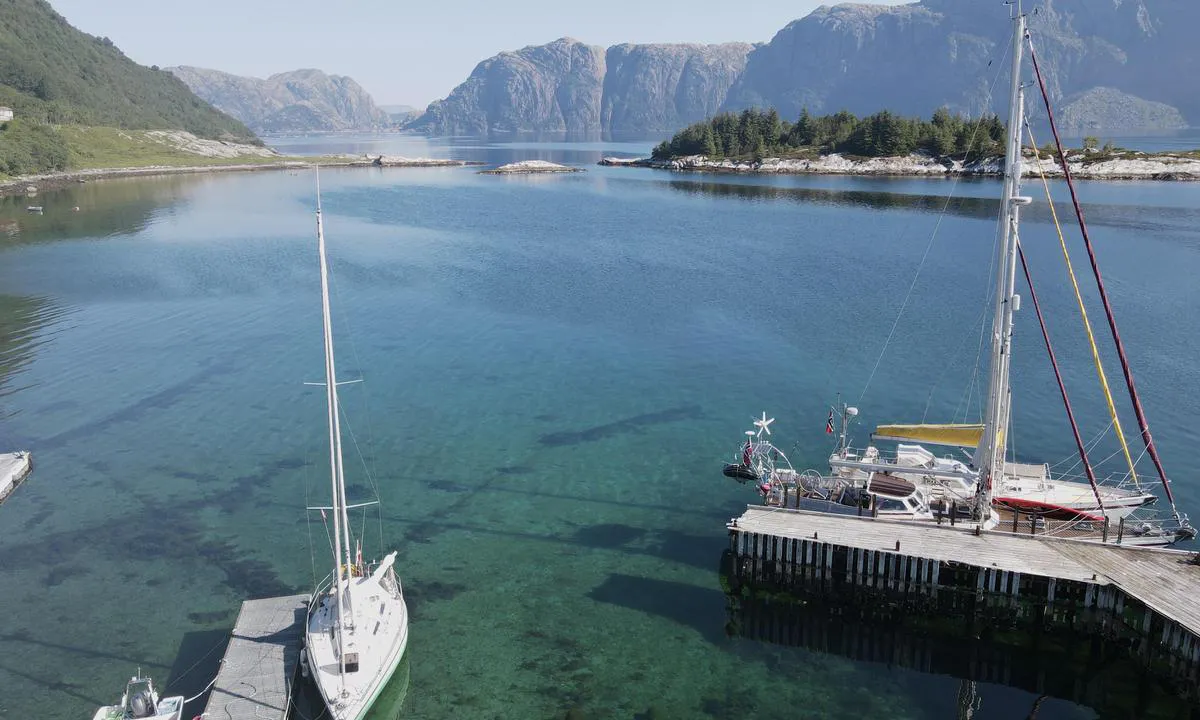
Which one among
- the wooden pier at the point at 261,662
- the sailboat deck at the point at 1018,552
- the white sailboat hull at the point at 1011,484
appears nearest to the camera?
the wooden pier at the point at 261,662

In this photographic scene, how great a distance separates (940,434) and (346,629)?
26.2 m

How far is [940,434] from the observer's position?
1384 inches

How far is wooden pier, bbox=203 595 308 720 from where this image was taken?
22.2 meters

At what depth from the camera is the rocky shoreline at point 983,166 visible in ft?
513

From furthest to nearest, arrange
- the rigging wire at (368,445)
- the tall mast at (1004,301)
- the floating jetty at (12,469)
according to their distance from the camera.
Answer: the floating jetty at (12,469), the rigging wire at (368,445), the tall mast at (1004,301)

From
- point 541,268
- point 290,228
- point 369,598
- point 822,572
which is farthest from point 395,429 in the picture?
point 290,228

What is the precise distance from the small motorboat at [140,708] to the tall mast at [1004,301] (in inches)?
1107

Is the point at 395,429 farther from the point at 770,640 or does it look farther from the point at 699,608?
the point at 770,640

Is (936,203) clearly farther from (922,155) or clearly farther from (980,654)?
(980,654)

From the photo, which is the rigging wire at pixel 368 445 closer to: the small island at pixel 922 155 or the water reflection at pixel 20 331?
the water reflection at pixel 20 331

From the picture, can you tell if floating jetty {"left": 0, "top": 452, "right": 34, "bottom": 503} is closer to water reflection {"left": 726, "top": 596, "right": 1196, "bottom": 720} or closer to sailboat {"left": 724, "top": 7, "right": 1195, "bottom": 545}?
water reflection {"left": 726, "top": 596, "right": 1196, "bottom": 720}

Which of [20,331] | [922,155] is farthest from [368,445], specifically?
[922,155]

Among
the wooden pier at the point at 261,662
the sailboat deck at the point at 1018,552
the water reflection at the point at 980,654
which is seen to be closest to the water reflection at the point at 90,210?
the wooden pier at the point at 261,662

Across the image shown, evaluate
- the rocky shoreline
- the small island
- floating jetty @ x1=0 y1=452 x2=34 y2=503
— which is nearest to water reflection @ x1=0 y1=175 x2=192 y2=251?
floating jetty @ x1=0 y1=452 x2=34 y2=503
